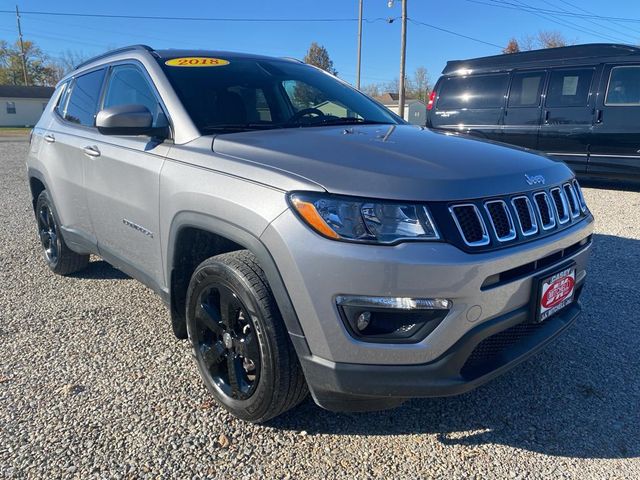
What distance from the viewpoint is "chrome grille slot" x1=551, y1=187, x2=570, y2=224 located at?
240cm

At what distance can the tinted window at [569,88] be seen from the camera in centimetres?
831

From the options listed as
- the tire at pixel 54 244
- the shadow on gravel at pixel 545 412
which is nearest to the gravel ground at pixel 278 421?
the shadow on gravel at pixel 545 412

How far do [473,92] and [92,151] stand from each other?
8166mm

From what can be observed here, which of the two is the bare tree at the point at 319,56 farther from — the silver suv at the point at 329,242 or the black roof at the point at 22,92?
the silver suv at the point at 329,242

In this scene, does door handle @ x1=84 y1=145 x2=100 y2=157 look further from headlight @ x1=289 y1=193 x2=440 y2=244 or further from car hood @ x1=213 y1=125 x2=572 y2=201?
headlight @ x1=289 y1=193 x2=440 y2=244

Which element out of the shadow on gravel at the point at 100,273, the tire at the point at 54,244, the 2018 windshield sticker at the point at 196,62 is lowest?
the shadow on gravel at the point at 100,273

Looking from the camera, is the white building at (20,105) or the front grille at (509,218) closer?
the front grille at (509,218)

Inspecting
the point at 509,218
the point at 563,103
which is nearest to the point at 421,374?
the point at 509,218

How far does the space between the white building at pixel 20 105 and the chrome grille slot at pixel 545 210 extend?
6211 cm

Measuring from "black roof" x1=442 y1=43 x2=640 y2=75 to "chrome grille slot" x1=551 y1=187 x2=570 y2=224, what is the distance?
277 inches

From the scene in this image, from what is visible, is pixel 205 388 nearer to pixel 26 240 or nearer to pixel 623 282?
pixel 623 282

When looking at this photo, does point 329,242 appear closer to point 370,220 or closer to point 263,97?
point 370,220

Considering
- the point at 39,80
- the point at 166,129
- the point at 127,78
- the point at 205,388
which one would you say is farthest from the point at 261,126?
the point at 39,80

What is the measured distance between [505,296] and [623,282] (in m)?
2.92
